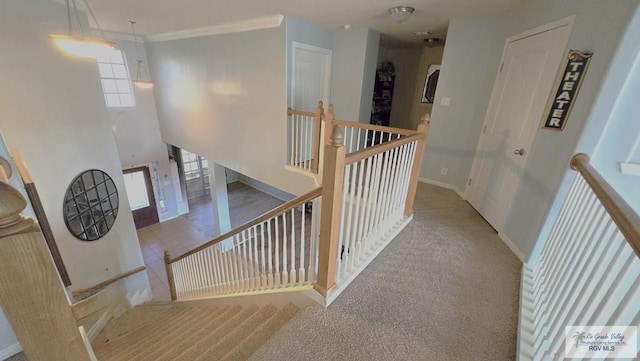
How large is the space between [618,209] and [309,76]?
12.7 feet

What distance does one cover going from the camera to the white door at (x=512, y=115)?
7.05 ft

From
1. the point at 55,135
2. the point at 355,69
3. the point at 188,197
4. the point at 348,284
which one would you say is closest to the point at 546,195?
the point at 348,284

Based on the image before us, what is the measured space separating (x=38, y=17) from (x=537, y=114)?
5154 mm

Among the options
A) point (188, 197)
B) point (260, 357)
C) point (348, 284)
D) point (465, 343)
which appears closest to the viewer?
point (260, 357)

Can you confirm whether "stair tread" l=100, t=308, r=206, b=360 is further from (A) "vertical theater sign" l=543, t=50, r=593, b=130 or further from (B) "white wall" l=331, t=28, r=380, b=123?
(A) "vertical theater sign" l=543, t=50, r=593, b=130

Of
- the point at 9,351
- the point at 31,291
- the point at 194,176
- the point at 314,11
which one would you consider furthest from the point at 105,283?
the point at 194,176

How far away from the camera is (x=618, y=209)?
917 millimetres

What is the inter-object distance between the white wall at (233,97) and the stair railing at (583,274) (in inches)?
108

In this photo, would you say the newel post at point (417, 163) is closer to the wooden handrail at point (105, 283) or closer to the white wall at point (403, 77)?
the white wall at point (403, 77)

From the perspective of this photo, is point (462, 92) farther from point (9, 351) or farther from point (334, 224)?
point (9, 351)

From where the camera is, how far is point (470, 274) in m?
2.04

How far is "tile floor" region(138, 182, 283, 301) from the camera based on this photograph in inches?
216

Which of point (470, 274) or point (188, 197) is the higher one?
point (470, 274)

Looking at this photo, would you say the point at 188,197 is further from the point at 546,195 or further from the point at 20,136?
the point at 546,195
